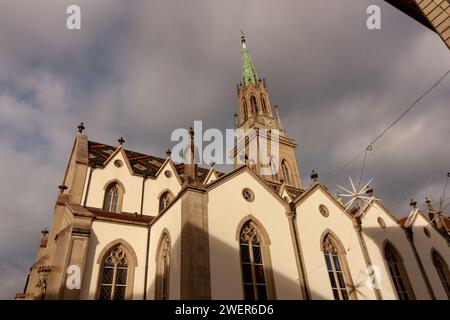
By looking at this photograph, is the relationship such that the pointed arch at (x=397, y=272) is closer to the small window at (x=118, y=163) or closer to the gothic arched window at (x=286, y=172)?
the gothic arched window at (x=286, y=172)

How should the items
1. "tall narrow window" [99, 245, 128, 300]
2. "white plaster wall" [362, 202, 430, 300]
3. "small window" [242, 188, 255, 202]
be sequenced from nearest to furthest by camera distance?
"tall narrow window" [99, 245, 128, 300] < "small window" [242, 188, 255, 202] < "white plaster wall" [362, 202, 430, 300]

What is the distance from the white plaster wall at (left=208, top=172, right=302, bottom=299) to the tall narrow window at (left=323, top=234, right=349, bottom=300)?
2719 mm

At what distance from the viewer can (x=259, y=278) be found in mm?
13719

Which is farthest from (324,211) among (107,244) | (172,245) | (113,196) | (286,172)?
(286,172)

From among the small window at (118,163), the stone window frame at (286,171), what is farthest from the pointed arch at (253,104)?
the small window at (118,163)

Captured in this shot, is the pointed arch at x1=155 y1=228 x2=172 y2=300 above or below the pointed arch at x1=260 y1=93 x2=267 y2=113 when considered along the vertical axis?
below

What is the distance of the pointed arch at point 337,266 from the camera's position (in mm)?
15828

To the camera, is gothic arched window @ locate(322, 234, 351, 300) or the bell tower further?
the bell tower

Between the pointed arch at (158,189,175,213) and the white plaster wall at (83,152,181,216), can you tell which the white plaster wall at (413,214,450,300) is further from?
the white plaster wall at (83,152,181,216)

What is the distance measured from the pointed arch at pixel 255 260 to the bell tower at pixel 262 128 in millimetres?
16860

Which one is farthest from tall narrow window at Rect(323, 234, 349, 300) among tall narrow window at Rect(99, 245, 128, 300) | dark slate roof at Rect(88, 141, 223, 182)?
tall narrow window at Rect(99, 245, 128, 300)

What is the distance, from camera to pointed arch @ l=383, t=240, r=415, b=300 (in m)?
18.3
